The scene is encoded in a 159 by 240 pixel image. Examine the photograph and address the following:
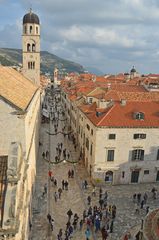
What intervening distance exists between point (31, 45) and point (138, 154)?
34.3m

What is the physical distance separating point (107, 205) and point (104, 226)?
4494 mm

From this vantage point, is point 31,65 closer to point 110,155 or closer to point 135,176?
point 110,155

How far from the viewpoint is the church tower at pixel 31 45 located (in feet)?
186

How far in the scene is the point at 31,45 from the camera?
5894 cm

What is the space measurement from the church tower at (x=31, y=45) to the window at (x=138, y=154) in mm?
31924

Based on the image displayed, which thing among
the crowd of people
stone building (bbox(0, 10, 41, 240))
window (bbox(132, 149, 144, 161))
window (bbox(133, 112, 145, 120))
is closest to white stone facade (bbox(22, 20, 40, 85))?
the crowd of people

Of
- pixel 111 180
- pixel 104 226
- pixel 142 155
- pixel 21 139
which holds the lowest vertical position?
pixel 104 226

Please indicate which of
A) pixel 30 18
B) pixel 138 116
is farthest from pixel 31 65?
pixel 138 116

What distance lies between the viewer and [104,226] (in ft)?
91.0

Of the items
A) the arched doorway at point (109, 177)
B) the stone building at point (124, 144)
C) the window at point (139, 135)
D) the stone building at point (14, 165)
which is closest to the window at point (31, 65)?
the stone building at point (124, 144)

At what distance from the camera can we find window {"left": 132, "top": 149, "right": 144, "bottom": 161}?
3704 cm

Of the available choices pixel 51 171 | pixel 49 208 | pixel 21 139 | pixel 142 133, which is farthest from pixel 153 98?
pixel 21 139

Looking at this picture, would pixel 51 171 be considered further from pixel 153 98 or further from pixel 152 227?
pixel 153 98

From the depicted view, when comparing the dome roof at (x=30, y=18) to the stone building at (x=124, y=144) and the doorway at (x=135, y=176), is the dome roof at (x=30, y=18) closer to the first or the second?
the stone building at (x=124, y=144)
